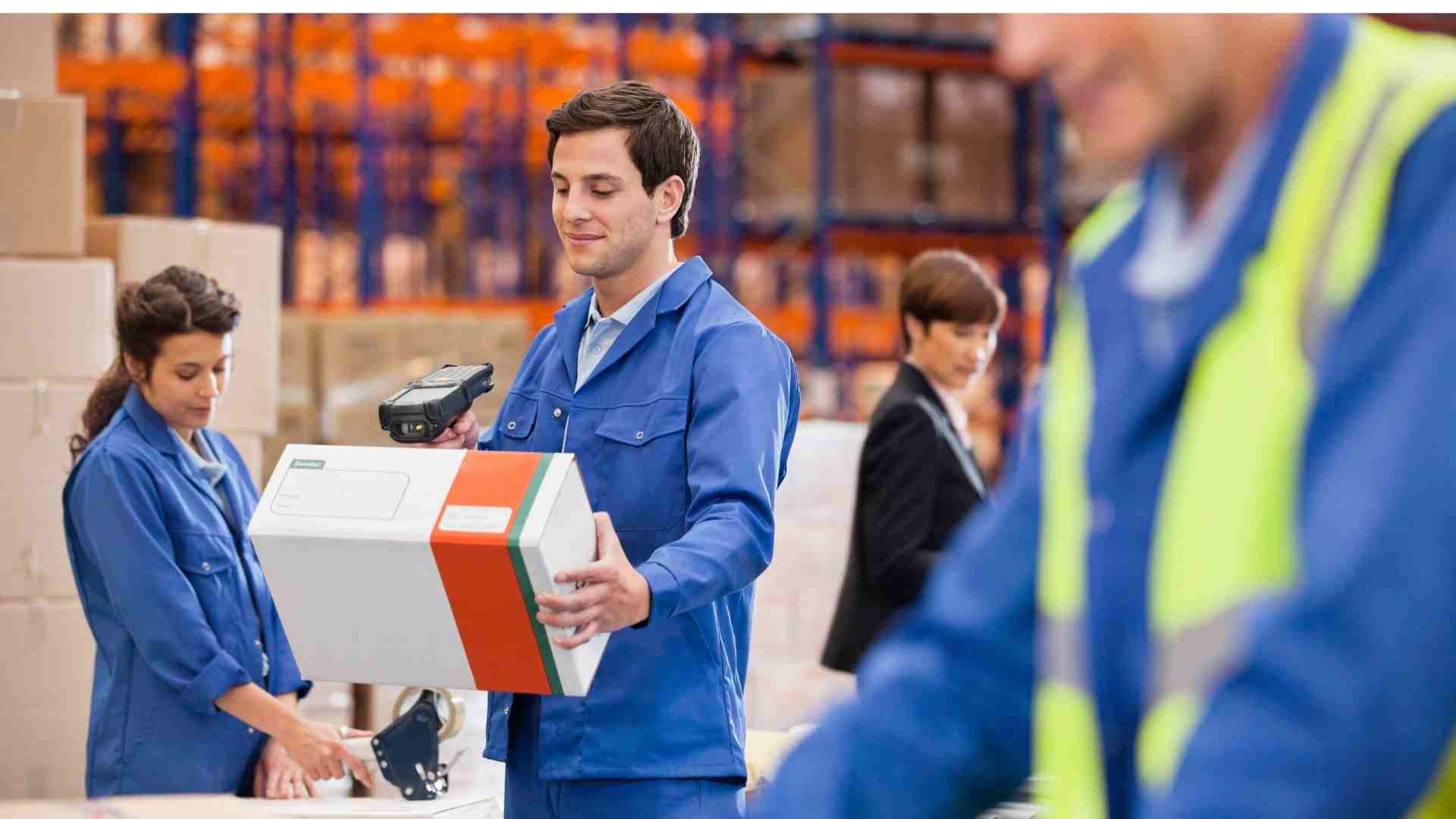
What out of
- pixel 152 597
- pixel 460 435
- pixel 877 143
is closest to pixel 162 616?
pixel 152 597

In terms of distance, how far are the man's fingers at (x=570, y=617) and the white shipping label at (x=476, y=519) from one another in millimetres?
113

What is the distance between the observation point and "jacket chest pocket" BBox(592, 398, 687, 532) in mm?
2072

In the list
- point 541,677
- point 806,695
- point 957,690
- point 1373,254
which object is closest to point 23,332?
point 806,695

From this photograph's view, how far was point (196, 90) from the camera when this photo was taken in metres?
10.1

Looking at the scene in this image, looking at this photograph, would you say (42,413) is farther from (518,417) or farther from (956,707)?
(956,707)

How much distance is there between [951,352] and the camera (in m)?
3.57

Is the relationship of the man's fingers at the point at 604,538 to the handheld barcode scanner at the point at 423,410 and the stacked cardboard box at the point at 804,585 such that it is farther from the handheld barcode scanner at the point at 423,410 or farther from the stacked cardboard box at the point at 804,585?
the stacked cardboard box at the point at 804,585

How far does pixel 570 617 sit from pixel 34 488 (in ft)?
8.12

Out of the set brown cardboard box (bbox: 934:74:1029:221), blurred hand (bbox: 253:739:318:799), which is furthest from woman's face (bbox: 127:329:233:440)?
brown cardboard box (bbox: 934:74:1029:221)

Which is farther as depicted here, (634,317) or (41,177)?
(41,177)

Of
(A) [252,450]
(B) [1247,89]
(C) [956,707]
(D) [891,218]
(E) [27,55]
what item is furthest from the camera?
(D) [891,218]

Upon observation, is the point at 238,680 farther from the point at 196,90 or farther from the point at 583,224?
the point at 196,90

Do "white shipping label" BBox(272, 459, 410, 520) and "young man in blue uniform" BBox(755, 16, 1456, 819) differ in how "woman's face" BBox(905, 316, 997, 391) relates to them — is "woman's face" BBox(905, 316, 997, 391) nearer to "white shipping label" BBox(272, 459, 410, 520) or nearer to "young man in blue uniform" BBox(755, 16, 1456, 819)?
"white shipping label" BBox(272, 459, 410, 520)

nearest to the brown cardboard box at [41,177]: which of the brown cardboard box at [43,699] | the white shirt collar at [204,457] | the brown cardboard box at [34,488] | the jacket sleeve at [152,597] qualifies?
the brown cardboard box at [34,488]
